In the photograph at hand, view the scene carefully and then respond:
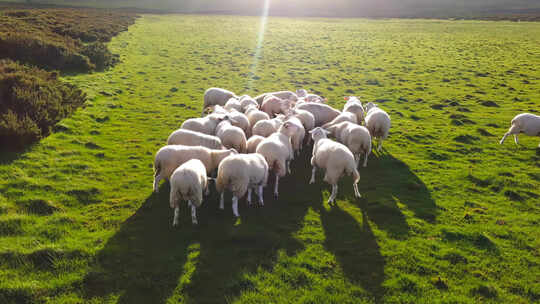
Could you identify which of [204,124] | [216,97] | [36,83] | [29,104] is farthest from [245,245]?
[36,83]

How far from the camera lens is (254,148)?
9109mm

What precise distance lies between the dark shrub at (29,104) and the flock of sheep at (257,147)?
4.85 m

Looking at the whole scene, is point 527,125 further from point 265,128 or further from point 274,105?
point 265,128

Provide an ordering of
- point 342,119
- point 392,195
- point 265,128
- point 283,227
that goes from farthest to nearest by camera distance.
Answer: point 342,119 → point 265,128 → point 392,195 → point 283,227

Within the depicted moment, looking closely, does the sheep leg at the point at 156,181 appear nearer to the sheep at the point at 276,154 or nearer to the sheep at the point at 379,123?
the sheep at the point at 276,154

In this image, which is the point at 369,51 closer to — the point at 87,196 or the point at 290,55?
the point at 290,55

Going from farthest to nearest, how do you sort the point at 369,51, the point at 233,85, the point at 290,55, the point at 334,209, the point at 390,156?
the point at 369,51 → the point at 290,55 → the point at 233,85 → the point at 390,156 → the point at 334,209

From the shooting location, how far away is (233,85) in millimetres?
19766

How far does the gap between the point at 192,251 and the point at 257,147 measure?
3.49 metres

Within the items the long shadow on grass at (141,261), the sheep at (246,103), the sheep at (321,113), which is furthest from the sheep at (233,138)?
the sheep at (321,113)

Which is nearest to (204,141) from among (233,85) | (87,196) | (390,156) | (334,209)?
(87,196)

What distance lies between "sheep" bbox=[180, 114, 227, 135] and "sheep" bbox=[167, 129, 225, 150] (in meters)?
0.91

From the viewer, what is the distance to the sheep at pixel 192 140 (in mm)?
8633

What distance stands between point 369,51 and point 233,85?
19821 millimetres
